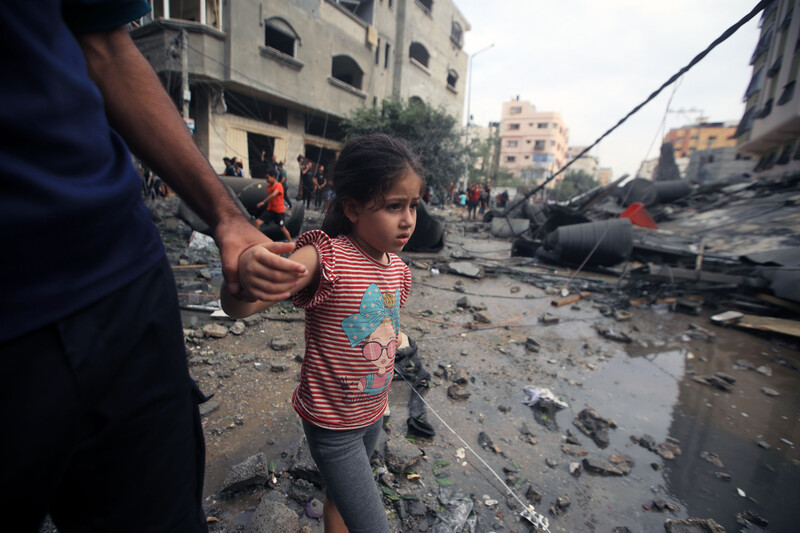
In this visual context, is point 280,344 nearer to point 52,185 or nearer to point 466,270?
point 52,185

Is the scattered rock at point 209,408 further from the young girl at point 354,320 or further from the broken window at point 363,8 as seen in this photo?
the broken window at point 363,8

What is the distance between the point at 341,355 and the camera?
45.3 inches

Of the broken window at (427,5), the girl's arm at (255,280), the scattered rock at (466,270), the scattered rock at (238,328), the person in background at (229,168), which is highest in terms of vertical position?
the broken window at (427,5)

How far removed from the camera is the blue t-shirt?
466 millimetres

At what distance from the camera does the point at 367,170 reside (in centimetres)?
118

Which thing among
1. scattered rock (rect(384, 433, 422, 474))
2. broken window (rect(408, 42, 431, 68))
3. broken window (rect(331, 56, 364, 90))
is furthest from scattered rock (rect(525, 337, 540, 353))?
broken window (rect(408, 42, 431, 68))

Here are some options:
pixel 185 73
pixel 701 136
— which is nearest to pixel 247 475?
pixel 185 73

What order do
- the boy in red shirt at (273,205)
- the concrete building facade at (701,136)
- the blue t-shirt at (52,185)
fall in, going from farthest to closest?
the concrete building facade at (701,136)
the boy in red shirt at (273,205)
the blue t-shirt at (52,185)

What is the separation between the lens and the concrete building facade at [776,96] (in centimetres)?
1481

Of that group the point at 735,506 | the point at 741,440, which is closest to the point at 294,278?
the point at 735,506

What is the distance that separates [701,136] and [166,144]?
76109 millimetres

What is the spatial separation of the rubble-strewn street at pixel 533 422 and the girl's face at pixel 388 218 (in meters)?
1.33

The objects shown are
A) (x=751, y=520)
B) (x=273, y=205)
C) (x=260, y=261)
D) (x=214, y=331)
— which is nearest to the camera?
(x=260, y=261)

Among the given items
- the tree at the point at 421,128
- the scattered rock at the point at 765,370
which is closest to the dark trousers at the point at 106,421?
the scattered rock at the point at 765,370
